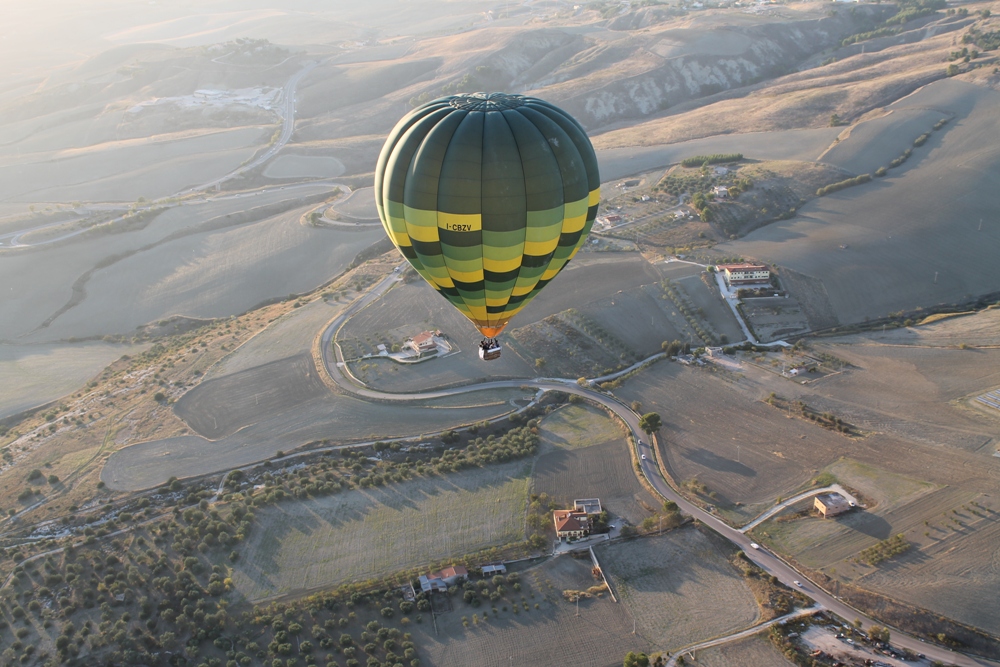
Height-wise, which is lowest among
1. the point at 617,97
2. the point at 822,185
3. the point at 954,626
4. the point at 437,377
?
the point at 954,626

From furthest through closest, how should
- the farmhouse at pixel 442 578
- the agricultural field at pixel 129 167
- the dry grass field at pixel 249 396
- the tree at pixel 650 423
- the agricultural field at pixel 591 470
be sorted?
1. the agricultural field at pixel 129 167
2. the dry grass field at pixel 249 396
3. the tree at pixel 650 423
4. the agricultural field at pixel 591 470
5. the farmhouse at pixel 442 578

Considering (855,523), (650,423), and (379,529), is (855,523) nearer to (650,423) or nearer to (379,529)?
(650,423)

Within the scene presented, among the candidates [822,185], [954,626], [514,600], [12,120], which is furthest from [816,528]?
[12,120]

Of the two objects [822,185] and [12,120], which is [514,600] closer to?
[822,185]

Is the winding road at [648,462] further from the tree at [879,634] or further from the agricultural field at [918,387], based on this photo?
the agricultural field at [918,387]

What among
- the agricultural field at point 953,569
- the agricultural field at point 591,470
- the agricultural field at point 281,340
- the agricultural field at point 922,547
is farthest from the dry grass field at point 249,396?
the agricultural field at point 953,569

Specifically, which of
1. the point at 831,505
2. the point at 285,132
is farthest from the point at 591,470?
the point at 285,132
